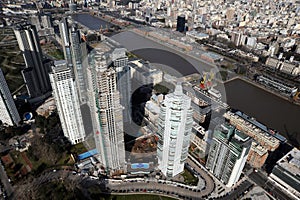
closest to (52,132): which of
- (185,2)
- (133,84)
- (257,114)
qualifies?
(133,84)

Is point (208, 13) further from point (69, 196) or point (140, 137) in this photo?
point (69, 196)

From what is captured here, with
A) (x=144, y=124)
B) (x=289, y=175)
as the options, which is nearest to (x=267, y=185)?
(x=289, y=175)

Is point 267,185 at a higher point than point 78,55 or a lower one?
lower

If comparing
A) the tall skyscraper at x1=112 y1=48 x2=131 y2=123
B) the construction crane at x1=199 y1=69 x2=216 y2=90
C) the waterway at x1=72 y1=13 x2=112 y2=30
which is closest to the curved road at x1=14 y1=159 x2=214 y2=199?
the tall skyscraper at x1=112 y1=48 x2=131 y2=123

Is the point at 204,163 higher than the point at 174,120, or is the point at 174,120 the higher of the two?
the point at 174,120

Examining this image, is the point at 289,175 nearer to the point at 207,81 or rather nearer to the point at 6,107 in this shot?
the point at 207,81

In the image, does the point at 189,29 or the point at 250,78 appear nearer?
the point at 250,78

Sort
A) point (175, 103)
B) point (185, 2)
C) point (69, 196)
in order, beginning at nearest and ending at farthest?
1. point (175, 103)
2. point (69, 196)
3. point (185, 2)

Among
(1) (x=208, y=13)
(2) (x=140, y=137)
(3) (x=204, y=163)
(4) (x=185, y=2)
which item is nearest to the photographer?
(3) (x=204, y=163)
